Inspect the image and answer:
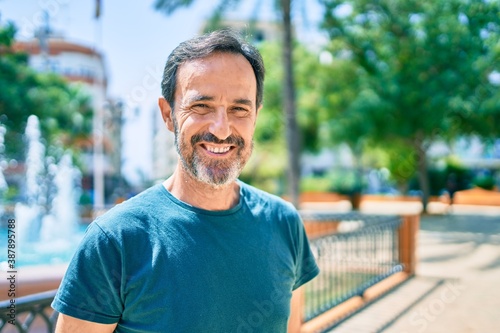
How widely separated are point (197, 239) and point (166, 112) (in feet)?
1.50

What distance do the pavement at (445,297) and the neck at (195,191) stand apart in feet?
12.9

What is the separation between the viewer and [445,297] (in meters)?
6.41

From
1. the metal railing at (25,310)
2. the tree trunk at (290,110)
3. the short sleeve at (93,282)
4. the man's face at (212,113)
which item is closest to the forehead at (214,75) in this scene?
the man's face at (212,113)

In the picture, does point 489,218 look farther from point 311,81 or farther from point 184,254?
point 184,254

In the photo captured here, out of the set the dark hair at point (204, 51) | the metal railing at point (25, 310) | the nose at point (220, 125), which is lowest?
the metal railing at point (25, 310)

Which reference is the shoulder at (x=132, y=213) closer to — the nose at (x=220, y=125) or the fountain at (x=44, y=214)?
the nose at (x=220, y=125)

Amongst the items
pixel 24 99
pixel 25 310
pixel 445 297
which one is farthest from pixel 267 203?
pixel 24 99

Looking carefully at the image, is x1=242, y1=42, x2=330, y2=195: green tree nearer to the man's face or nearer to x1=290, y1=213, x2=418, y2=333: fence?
x1=290, y1=213, x2=418, y2=333: fence

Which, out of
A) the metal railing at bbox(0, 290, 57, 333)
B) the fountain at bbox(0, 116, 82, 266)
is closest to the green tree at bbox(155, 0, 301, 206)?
the fountain at bbox(0, 116, 82, 266)

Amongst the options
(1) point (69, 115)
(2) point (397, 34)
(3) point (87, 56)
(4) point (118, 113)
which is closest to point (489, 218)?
(2) point (397, 34)

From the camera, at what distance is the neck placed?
4.82 ft

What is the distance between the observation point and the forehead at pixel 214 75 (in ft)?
4.65

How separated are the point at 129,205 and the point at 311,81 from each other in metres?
18.8

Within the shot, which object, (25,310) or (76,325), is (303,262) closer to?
(76,325)
